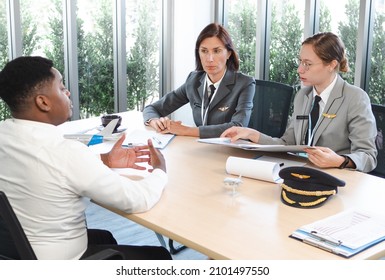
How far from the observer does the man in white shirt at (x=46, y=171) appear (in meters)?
1.81

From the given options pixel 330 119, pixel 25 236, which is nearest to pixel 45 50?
pixel 330 119

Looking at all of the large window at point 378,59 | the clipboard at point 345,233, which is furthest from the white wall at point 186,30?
the clipboard at point 345,233

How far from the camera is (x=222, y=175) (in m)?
2.44

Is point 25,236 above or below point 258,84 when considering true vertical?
below

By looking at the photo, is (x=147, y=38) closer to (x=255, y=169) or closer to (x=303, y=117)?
(x=303, y=117)

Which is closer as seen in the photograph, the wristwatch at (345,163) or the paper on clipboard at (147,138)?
the wristwatch at (345,163)

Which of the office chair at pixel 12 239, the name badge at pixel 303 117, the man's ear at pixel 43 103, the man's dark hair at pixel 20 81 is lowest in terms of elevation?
the office chair at pixel 12 239

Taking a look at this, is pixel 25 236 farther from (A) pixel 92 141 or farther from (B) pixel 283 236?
(A) pixel 92 141

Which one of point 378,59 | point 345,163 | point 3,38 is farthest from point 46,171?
point 378,59

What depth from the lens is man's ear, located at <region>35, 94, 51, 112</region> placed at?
1.88 metres

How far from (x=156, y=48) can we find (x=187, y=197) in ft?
13.1

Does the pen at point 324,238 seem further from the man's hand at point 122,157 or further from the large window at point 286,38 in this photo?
the large window at point 286,38

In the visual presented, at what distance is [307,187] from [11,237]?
3.40 ft

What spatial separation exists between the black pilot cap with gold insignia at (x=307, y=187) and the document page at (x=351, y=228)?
0.42 ft
